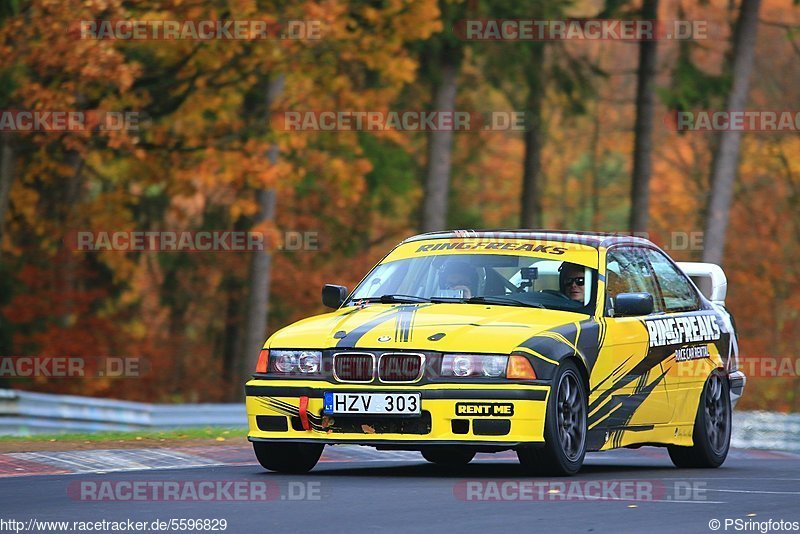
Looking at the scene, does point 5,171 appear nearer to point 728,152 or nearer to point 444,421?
point 728,152

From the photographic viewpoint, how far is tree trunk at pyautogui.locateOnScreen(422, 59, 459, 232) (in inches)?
1103

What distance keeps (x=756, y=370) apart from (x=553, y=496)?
35718mm

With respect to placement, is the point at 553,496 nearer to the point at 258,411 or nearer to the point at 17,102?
the point at 258,411

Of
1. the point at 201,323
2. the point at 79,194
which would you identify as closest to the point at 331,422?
the point at 79,194

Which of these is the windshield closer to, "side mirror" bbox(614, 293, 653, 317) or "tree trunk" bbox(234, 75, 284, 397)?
"side mirror" bbox(614, 293, 653, 317)

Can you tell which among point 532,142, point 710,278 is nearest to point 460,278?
point 710,278

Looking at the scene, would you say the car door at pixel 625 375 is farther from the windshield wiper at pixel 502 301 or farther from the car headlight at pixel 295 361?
the car headlight at pixel 295 361

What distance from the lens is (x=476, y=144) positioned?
42.3 meters

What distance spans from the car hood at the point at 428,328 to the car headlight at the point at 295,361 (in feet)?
0.16

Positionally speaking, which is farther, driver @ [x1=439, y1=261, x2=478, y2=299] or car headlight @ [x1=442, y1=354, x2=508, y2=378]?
Result: driver @ [x1=439, y1=261, x2=478, y2=299]

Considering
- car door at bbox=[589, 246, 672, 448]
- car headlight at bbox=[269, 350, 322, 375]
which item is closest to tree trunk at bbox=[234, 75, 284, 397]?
car door at bbox=[589, 246, 672, 448]

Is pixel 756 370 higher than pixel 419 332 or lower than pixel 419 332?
lower

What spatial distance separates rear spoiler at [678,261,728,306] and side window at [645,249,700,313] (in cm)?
112

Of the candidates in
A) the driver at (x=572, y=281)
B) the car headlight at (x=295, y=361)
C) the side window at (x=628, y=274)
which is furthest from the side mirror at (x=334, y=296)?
the side window at (x=628, y=274)
